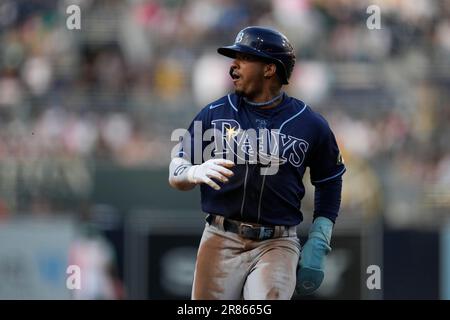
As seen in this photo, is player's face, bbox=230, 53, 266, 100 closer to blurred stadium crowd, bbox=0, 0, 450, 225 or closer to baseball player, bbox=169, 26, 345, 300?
baseball player, bbox=169, 26, 345, 300

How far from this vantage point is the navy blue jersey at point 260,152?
20.0ft

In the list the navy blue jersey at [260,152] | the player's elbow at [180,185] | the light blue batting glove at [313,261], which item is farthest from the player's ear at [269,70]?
the light blue batting glove at [313,261]

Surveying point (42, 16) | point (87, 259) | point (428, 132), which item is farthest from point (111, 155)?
point (428, 132)

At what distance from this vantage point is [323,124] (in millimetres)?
6273

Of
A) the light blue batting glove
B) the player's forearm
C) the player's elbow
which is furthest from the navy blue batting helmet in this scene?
the light blue batting glove

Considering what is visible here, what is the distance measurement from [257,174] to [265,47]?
2.49ft

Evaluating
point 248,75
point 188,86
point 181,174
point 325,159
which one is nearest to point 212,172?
point 181,174

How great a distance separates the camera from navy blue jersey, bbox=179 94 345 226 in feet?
20.0

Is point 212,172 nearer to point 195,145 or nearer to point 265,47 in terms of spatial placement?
point 195,145

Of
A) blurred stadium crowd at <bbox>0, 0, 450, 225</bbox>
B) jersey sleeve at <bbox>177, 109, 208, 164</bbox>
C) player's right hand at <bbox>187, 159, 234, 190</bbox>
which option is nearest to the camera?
player's right hand at <bbox>187, 159, 234, 190</bbox>

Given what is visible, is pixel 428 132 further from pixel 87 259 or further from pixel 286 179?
pixel 286 179

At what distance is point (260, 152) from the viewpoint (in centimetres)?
612

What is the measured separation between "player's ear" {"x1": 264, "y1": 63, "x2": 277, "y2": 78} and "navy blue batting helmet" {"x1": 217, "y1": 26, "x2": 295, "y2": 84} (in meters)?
0.03

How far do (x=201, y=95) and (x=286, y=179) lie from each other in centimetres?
852
